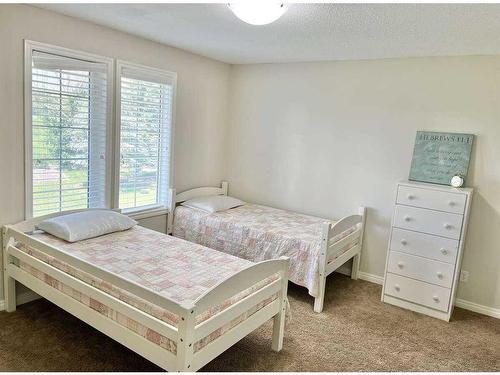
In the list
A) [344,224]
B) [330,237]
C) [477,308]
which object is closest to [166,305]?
[330,237]

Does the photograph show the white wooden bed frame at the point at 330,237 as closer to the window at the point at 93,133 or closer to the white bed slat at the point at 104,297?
the window at the point at 93,133

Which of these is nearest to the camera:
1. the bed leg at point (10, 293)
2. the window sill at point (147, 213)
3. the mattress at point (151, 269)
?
the mattress at point (151, 269)

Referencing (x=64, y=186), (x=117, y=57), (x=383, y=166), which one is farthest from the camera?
(x=383, y=166)

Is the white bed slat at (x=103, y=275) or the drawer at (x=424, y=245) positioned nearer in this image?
the white bed slat at (x=103, y=275)

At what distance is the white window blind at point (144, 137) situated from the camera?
11.3ft

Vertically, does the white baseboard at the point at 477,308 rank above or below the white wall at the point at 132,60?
below

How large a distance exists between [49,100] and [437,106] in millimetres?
3239

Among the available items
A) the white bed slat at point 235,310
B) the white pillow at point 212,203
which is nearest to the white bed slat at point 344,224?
the white bed slat at point 235,310

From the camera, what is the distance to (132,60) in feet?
11.1

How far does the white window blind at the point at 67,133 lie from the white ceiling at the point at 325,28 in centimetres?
43

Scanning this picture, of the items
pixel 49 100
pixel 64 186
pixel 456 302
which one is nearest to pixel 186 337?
pixel 64 186

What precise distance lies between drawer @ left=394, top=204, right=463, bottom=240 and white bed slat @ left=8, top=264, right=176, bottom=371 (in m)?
2.29

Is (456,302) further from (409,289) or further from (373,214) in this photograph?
(373,214)

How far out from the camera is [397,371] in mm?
2420
